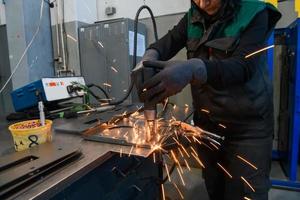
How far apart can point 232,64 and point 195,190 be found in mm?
1474

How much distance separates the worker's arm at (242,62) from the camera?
2.63 ft

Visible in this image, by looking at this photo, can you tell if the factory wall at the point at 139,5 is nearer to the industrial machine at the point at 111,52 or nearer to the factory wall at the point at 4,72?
the industrial machine at the point at 111,52

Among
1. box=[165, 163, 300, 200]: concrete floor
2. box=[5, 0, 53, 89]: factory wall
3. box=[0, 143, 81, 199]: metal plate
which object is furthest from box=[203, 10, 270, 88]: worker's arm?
box=[5, 0, 53, 89]: factory wall

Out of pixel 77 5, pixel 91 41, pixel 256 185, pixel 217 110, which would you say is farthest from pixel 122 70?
pixel 256 185

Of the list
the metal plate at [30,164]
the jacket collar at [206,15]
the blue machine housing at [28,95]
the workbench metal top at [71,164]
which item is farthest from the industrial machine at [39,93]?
the jacket collar at [206,15]

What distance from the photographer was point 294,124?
1846mm

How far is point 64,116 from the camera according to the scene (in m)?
1.31

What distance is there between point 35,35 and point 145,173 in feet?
6.69

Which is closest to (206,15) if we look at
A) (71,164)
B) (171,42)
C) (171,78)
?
(171,42)

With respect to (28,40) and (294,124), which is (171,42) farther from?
(28,40)

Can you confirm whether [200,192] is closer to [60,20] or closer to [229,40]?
[229,40]

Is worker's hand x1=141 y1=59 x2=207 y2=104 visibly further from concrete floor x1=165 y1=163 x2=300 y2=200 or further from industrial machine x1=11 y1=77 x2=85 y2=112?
concrete floor x1=165 y1=163 x2=300 y2=200

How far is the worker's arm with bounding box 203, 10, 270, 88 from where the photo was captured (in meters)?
0.80

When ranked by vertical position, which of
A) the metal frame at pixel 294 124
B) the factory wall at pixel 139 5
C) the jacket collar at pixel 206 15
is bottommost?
the metal frame at pixel 294 124
